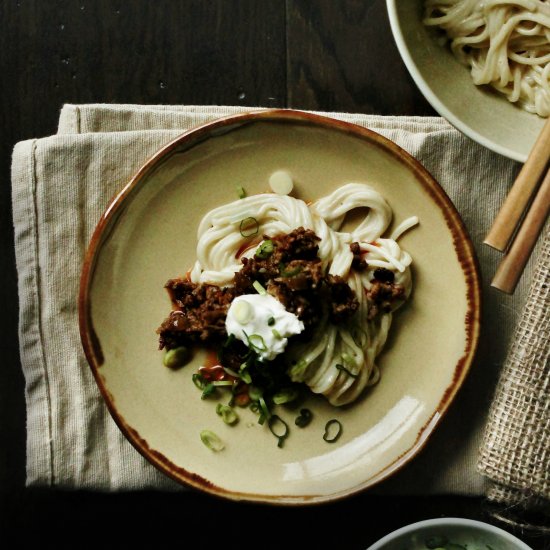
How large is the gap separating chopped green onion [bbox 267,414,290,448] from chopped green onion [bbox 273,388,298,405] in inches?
2.7

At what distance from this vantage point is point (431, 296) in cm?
284

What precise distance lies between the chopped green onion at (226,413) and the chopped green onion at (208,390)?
6 centimetres

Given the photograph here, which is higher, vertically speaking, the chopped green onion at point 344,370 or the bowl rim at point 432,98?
the bowl rim at point 432,98

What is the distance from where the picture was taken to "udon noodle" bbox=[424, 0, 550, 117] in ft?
8.91

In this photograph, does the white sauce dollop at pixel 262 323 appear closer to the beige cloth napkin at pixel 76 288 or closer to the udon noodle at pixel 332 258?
the udon noodle at pixel 332 258

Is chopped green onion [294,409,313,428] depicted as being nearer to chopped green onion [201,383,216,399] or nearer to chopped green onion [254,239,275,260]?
chopped green onion [201,383,216,399]

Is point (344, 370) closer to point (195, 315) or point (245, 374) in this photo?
point (245, 374)

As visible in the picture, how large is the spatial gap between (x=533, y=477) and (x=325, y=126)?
5.03 feet

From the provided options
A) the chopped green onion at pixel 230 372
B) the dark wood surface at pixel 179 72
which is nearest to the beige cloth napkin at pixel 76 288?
the dark wood surface at pixel 179 72

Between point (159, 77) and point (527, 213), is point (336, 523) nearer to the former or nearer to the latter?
point (527, 213)

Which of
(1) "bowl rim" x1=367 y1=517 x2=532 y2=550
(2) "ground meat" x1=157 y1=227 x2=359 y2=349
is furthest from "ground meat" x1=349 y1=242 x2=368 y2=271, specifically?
(1) "bowl rim" x1=367 y1=517 x2=532 y2=550

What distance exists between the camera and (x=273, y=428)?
9.36ft

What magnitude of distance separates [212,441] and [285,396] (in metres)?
0.33

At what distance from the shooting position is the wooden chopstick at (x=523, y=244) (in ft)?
8.20
